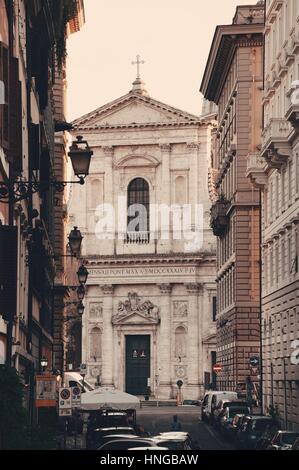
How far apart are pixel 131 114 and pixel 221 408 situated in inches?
2623

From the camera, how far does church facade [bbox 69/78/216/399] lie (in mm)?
124188

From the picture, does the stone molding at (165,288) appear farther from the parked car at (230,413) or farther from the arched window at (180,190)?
the parked car at (230,413)

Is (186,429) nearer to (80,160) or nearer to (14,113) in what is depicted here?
(14,113)

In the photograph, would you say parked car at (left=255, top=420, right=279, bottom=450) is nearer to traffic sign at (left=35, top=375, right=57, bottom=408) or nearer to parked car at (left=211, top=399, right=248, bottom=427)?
traffic sign at (left=35, top=375, right=57, bottom=408)

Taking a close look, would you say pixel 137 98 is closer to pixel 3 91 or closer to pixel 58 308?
pixel 58 308

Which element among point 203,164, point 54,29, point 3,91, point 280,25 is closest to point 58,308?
point 280,25

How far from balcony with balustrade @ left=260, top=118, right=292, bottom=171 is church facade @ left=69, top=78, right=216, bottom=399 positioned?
6351 cm

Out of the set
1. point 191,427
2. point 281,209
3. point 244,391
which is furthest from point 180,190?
point 281,209

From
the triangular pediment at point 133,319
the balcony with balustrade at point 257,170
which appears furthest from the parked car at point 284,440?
the triangular pediment at point 133,319

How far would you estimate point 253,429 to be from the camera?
153ft
